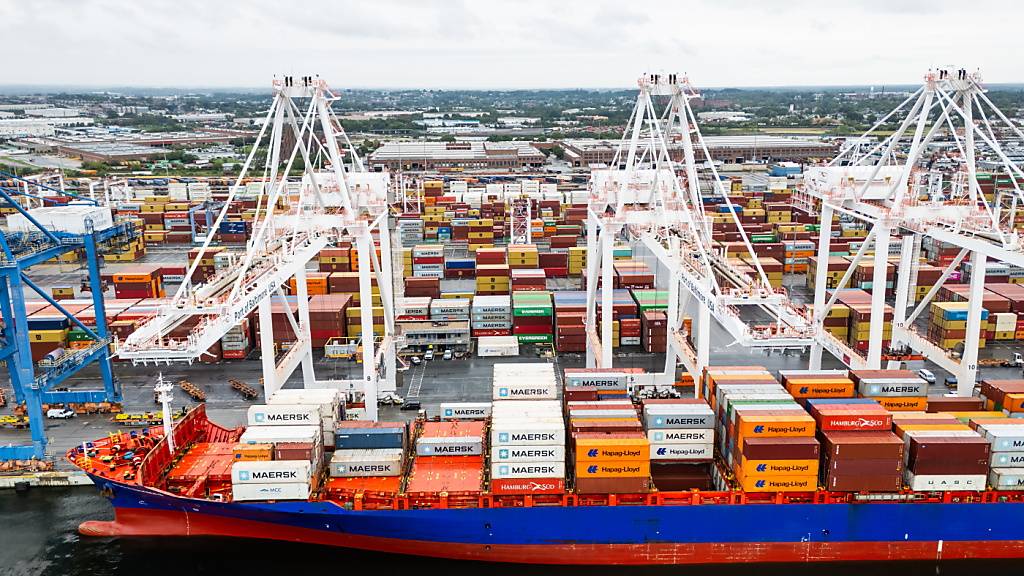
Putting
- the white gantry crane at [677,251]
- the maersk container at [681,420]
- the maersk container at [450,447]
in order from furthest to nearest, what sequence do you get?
the white gantry crane at [677,251] → the maersk container at [450,447] → the maersk container at [681,420]

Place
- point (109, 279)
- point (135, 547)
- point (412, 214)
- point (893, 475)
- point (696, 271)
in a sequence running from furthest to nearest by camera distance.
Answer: point (412, 214) → point (109, 279) → point (696, 271) → point (135, 547) → point (893, 475)

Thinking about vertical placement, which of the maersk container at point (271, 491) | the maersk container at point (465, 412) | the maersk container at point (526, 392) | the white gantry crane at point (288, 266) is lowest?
the maersk container at point (271, 491)

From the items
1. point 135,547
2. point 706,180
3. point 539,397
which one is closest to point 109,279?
point 135,547

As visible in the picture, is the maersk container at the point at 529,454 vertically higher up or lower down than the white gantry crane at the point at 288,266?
lower down

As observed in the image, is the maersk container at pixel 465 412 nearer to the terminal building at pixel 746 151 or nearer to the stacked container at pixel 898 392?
the stacked container at pixel 898 392

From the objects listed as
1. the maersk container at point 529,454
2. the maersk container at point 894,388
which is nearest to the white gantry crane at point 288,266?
the maersk container at point 529,454

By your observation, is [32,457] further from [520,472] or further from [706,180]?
[706,180]

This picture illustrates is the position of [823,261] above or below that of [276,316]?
above
